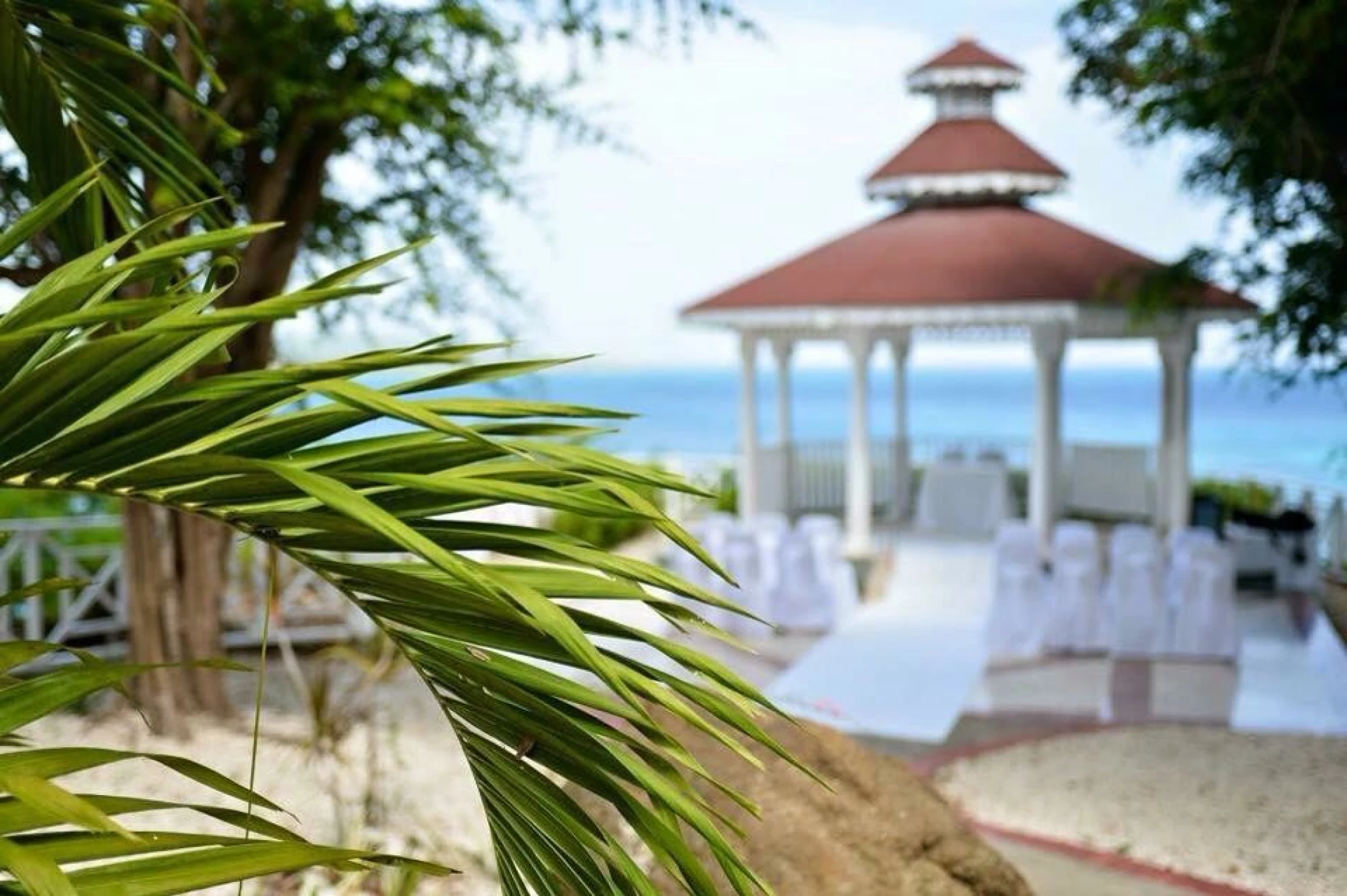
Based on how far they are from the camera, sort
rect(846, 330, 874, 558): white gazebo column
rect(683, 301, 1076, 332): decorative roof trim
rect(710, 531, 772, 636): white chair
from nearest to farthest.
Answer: rect(710, 531, 772, 636): white chair → rect(683, 301, 1076, 332): decorative roof trim → rect(846, 330, 874, 558): white gazebo column

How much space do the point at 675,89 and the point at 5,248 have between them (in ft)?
298

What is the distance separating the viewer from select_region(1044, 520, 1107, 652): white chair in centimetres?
1026

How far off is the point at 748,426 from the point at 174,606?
7.21m

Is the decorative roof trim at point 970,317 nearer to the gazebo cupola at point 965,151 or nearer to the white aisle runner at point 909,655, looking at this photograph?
the gazebo cupola at point 965,151

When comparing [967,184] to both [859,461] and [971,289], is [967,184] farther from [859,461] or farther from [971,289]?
[859,461]

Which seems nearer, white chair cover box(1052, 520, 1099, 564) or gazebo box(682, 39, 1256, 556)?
white chair cover box(1052, 520, 1099, 564)

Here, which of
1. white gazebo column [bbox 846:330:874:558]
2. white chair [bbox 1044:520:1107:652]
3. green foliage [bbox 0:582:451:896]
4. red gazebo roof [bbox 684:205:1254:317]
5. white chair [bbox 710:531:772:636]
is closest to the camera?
green foliage [bbox 0:582:451:896]

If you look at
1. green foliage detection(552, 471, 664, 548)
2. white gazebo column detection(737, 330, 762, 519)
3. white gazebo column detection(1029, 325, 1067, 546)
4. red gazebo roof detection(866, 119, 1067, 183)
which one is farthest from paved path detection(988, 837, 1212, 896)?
red gazebo roof detection(866, 119, 1067, 183)

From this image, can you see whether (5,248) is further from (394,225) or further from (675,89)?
(675,89)

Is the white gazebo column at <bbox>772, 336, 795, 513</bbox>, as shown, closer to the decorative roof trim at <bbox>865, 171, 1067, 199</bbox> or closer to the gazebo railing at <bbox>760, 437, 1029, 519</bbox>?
the gazebo railing at <bbox>760, 437, 1029, 519</bbox>

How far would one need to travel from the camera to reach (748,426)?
46.3ft

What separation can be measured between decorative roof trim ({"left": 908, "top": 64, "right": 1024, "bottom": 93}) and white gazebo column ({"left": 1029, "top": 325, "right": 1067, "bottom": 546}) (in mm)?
3525

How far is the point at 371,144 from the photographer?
9727 millimetres

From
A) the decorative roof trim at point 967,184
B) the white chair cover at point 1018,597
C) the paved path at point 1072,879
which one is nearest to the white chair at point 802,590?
the white chair cover at point 1018,597
